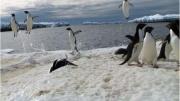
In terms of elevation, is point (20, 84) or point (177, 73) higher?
point (177, 73)

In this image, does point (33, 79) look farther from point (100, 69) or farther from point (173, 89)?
point (173, 89)

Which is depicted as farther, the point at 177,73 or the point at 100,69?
the point at 100,69

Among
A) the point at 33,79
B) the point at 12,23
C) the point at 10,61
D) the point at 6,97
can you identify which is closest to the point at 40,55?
the point at 10,61

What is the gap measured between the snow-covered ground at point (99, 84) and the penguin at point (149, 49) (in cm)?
31

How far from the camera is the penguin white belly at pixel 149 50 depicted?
11.0 metres

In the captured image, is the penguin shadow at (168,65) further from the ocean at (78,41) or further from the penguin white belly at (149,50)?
the ocean at (78,41)

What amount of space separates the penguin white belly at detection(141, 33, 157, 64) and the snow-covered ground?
35 centimetres

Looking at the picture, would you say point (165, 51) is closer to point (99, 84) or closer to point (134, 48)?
point (134, 48)

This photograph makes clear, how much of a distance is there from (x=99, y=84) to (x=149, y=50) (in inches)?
75.8

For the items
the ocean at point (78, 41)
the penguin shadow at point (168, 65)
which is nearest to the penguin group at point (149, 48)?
the penguin shadow at point (168, 65)

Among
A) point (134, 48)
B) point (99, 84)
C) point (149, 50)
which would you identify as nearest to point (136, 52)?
point (134, 48)

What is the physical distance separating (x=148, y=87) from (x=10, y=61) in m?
10.1

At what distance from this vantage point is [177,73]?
1005 centimetres

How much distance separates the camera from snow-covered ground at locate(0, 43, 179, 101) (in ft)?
29.6
